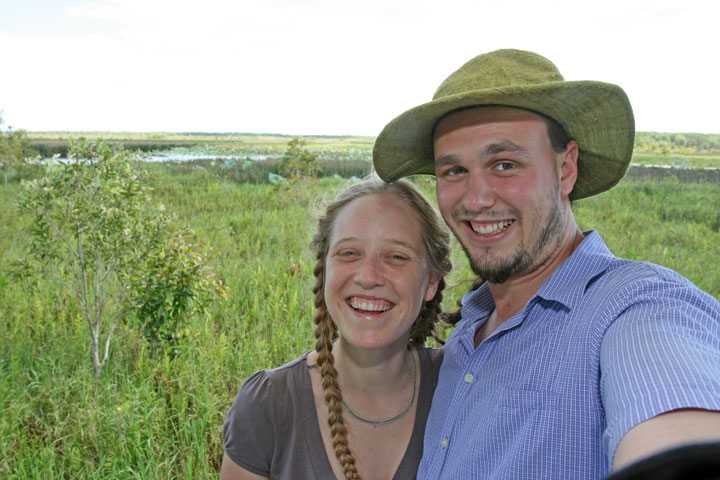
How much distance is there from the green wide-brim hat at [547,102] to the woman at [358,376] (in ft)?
1.35

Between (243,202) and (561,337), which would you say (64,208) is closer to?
(561,337)

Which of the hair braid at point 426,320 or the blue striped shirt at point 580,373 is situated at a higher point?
the blue striped shirt at point 580,373

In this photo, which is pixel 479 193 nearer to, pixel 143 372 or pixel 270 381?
pixel 270 381

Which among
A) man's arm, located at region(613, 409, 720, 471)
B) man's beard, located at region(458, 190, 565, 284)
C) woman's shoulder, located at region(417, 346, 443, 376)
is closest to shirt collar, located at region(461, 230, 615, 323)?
man's beard, located at region(458, 190, 565, 284)

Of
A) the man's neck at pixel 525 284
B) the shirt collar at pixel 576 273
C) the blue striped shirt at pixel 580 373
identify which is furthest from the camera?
the man's neck at pixel 525 284

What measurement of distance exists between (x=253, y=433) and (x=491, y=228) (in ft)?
3.58

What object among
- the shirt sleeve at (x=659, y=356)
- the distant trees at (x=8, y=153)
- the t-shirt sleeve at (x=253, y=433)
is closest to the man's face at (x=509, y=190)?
the shirt sleeve at (x=659, y=356)

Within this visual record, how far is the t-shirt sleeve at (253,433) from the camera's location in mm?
1686

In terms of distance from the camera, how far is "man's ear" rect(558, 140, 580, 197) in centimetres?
165

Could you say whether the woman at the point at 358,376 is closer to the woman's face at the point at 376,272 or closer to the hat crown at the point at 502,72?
the woman's face at the point at 376,272

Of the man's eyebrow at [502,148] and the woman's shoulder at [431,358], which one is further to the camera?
the woman's shoulder at [431,358]

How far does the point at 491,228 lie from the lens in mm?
1597

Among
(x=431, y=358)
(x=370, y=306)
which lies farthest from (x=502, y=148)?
(x=431, y=358)

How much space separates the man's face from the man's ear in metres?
0.01
